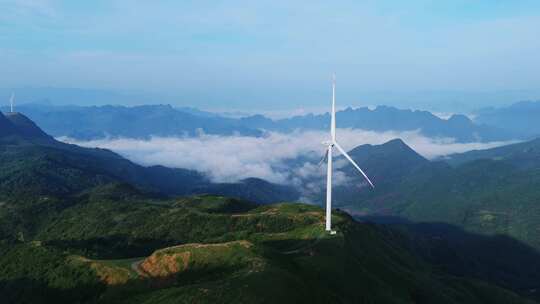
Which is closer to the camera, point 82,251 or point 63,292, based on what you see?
point 63,292

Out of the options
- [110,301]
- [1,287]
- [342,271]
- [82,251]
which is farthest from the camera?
[82,251]

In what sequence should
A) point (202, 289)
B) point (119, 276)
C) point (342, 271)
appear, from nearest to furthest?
point (202, 289)
point (119, 276)
point (342, 271)

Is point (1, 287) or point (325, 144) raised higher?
point (325, 144)

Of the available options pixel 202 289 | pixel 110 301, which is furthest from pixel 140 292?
pixel 202 289

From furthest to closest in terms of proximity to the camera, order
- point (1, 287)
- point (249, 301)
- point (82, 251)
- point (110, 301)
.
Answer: point (82, 251), point (1, 287), point (110, 301), point (249, 301)

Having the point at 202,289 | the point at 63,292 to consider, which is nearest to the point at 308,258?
the point at 202,289

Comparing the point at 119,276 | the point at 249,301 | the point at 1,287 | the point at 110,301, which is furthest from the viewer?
the point at 1,287

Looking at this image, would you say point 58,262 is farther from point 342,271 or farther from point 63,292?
point 342,271

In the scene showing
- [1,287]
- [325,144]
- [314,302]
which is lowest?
[1,287]

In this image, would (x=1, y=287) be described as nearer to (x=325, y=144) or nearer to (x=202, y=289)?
(x=202, y=289)

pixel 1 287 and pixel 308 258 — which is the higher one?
pixel 308 258
